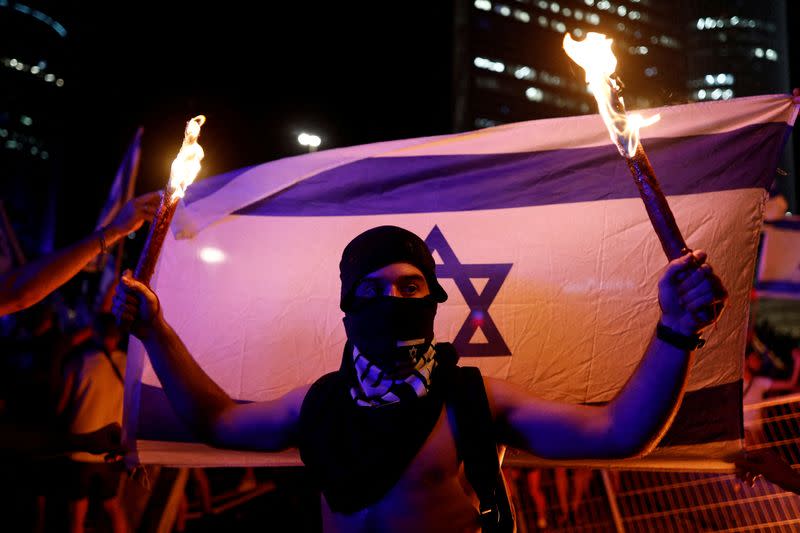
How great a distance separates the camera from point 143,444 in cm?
326

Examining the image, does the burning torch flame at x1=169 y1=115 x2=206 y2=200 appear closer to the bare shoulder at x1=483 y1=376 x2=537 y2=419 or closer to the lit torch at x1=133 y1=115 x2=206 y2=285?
the lit torch at x1=133 y1=115 x2=206 y2=285

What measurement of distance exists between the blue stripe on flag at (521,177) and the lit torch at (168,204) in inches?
55.1

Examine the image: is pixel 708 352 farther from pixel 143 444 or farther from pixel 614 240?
pixel 143 444

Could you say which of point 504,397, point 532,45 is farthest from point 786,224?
point 532,45

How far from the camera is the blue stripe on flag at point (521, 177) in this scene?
289 cm

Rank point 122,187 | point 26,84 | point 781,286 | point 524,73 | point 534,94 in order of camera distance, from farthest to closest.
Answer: point 534,94 → point 524,73 → point 26,84 → point 122,187 → point 781,286

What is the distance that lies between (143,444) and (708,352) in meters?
3.51

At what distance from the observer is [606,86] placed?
1637mm

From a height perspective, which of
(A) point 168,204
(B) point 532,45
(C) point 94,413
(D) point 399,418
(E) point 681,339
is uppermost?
(B) point 532,45

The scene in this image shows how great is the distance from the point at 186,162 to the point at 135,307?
0.66m

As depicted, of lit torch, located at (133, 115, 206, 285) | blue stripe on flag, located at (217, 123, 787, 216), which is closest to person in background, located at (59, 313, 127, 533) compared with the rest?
blue stripe on flag, located at (217, 123, 787, 216)

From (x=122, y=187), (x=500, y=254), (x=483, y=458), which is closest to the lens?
(x=483, y=458)

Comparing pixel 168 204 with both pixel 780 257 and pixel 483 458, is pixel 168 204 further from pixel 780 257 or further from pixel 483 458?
pixel 780 257

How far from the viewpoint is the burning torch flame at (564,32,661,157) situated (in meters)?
1.51
